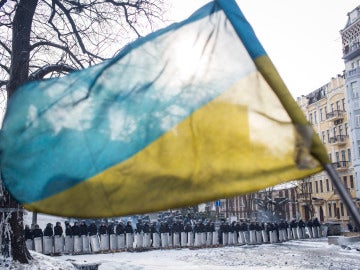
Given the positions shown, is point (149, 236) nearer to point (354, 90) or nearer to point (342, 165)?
point (354, 90)

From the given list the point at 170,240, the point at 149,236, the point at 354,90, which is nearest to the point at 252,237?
the point at 170,240

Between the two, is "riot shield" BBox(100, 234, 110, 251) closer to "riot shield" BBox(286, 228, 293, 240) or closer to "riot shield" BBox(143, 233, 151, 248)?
"riot shield" BBox(143, 233, 151, 248)

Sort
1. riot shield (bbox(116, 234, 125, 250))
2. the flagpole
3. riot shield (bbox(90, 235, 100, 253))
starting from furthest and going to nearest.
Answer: riot shield (bbox(116, 234, 125, 250))
riot shield (bbox(90, 235, 100, 253))
the flagpole

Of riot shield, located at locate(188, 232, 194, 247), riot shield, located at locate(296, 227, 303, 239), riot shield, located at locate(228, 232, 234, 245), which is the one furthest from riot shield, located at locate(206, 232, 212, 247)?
A: riot shield, located at locate(296, 227, 303, 239)

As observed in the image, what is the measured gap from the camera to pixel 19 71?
10727mm

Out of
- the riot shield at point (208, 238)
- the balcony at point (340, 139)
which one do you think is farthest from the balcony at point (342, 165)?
the riot shield at point (208, 238)

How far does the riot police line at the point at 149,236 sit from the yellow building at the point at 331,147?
22.6 metres

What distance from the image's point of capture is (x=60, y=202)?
3217 millimetres

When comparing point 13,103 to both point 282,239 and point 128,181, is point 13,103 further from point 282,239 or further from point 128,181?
point 282,239

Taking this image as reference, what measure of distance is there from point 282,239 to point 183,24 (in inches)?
1070

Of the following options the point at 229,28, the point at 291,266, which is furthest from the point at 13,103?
the point at 291,266

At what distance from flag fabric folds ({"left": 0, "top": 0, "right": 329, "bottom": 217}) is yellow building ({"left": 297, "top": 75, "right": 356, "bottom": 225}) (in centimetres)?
4909

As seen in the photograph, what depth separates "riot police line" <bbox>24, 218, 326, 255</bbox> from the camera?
20766 millimetres

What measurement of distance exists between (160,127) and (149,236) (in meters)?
21.2
